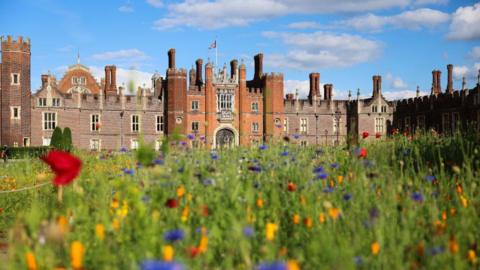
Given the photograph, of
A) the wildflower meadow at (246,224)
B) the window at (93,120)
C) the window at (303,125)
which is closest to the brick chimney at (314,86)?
the window at (303,125)

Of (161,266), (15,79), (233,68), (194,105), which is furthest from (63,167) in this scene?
(233,68)

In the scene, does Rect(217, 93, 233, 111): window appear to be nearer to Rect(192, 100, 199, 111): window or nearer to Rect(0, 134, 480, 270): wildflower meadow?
Rect(192, 100, 199, 111): window

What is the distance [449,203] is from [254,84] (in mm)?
42478

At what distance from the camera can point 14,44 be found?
37438 millimetres

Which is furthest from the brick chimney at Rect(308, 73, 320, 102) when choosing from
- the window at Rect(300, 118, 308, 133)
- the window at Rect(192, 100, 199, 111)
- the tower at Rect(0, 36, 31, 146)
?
the tower at Rect(0, 36, 31, 146)

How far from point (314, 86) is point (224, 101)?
28.8 ft

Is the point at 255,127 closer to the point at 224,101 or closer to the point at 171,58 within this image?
the point at 224,101

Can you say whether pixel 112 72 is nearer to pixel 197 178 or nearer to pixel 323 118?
pixel 323 118

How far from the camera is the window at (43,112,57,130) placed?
38.3 m

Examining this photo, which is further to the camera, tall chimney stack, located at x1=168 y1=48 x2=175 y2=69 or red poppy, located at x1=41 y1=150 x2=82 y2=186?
tall chimney stack, located at x1=168 y1=48 x2=175 y2=69

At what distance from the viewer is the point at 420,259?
383 cm

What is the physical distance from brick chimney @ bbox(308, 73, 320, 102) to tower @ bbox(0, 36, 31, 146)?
2271 cm

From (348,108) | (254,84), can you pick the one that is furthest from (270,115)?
(348,108)

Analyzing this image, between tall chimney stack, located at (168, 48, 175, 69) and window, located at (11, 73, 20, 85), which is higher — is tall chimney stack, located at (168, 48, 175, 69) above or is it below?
above
